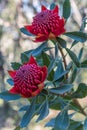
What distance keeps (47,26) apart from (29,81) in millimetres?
129

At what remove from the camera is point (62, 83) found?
2.62 feet

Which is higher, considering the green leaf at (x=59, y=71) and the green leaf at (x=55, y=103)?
the green leaf at (x=59, y=71)

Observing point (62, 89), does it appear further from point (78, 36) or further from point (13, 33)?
point (13, 33)

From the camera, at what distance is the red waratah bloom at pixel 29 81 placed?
28.2 inches

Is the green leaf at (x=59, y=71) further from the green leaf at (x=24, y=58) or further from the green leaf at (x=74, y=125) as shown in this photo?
the green leaf at (x=74, y=125)

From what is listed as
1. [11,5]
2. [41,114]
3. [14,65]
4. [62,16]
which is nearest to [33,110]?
[41,114]

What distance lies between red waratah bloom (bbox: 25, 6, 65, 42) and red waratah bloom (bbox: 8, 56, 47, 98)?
3.1 inches

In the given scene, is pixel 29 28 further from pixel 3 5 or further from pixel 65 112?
pixel 3 5

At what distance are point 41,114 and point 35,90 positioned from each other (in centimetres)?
5

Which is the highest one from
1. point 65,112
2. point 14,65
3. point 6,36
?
point 14,65

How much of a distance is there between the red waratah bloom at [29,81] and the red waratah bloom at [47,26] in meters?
0.08

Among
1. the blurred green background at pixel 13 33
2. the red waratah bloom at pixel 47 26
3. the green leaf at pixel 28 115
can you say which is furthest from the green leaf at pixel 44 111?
the blurred green background at pixel 13 33

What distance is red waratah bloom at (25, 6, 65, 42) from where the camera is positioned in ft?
2.53

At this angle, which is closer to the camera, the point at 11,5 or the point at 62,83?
the point at 62,83
